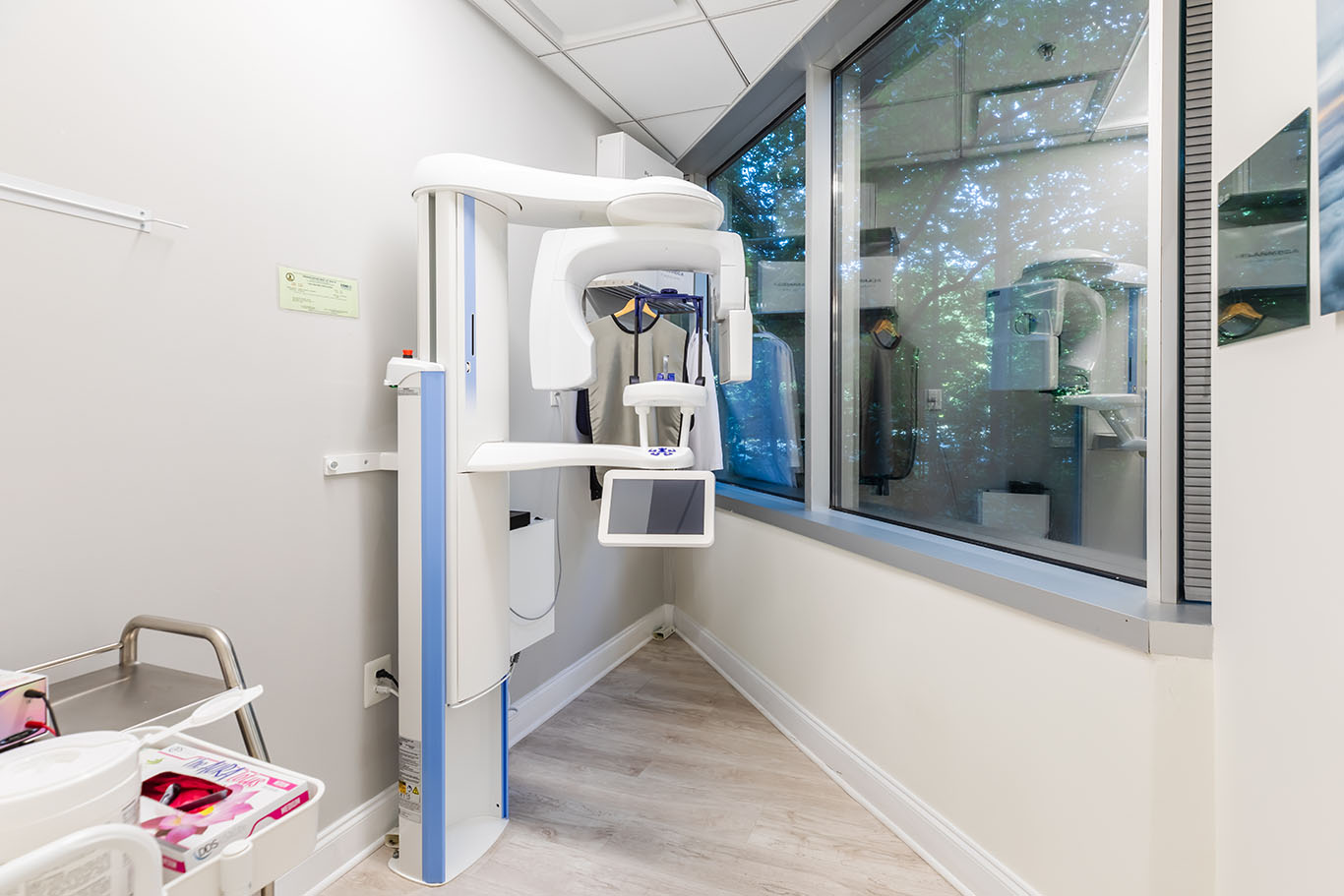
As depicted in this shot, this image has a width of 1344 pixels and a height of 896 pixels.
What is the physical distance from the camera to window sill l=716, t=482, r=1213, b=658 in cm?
127

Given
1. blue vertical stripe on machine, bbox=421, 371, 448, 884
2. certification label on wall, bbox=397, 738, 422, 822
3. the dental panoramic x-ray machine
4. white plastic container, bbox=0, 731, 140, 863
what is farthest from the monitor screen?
white plastic container, bbox=0, 731, 140, 863

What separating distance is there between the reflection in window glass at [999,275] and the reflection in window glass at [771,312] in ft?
1.11

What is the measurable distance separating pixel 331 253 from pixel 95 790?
1.43 metres

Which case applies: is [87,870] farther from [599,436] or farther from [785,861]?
[599,436]

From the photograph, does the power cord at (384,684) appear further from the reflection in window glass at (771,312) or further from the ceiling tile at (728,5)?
the ceiling tile at (728,5)

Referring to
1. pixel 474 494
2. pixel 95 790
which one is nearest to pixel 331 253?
pixel 474 494

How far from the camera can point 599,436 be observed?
9.22ft

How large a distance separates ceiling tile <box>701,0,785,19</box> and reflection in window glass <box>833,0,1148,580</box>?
1.47ft

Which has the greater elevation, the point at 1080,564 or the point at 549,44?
the point at 549,44

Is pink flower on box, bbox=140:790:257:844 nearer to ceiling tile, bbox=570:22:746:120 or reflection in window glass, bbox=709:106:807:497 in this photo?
reflection in window glass, bbox=709:106:807:497

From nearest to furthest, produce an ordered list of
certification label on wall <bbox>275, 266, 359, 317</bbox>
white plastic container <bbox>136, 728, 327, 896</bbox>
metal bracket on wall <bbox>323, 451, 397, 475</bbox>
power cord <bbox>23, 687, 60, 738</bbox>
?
white plastic container <bbox>136, 728, 327, 896</bbox>
power cord <bbox>23, 687, 60, 738</bbox>
certification label on wall <bbox>275, 266, 359, 317</bbox>
metal bracket on wall <bbox>323, 451, 397, 475</bbox>

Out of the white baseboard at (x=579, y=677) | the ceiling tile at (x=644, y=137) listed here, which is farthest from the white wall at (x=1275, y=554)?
the ceiling tile at (x=644, y=137)

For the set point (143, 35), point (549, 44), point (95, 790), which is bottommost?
point (95, 790)

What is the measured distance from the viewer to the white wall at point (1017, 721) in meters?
1.27
